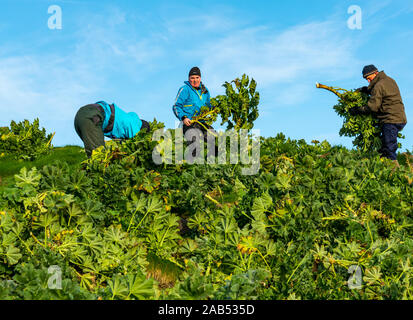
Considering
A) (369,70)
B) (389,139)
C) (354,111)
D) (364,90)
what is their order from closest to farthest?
(354,111) → (389,139) → (364,90) → (369,70)

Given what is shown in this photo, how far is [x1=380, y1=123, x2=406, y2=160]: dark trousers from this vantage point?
8.88 m

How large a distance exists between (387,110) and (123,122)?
19.3ft

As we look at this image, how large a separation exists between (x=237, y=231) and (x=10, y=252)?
199 centimetres

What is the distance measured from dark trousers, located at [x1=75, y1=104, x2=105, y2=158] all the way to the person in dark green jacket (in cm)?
537

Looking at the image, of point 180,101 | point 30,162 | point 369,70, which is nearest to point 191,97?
point 180,101

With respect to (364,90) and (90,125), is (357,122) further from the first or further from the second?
(90,125)

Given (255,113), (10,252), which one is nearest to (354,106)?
(255,113)

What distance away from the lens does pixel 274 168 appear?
14.2 ft

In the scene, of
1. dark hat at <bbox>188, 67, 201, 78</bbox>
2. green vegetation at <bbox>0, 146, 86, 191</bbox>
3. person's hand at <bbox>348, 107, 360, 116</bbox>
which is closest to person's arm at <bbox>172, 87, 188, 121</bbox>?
dark hat at <bbox>188, 67, 201, 78</bbox>

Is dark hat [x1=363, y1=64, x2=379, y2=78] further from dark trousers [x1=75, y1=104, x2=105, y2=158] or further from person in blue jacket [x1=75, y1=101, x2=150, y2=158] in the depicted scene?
dark trousers [x1=75, y1=104, x2=105, y2=158]

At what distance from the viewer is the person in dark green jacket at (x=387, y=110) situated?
8.81 metres

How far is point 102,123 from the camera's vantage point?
7543mm
